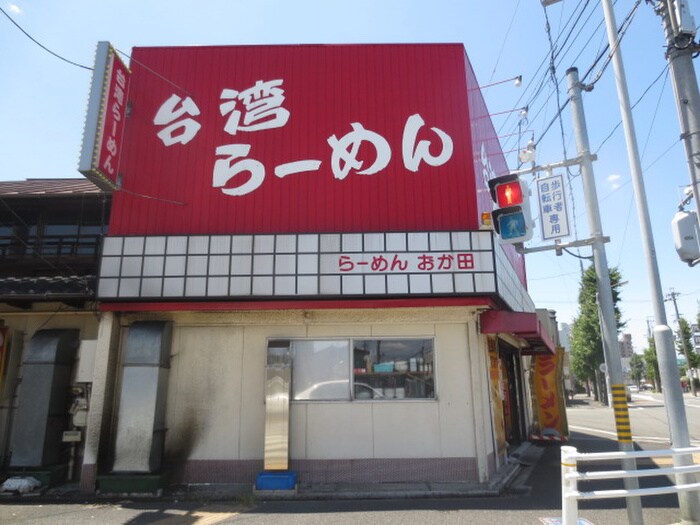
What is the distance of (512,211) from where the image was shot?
726 centimetres

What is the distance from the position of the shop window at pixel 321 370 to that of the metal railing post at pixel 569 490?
4888mm

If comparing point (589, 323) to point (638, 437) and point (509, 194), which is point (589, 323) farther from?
point (509, 194)

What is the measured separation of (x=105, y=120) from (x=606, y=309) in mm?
9804

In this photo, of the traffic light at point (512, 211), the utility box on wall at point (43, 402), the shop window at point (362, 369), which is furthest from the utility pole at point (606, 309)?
the utility box on wall at point (43, 402)

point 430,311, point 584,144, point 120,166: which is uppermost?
point 120,166

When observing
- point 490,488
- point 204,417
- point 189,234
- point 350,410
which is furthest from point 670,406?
point 189,234

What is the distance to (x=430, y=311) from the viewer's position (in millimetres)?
10195

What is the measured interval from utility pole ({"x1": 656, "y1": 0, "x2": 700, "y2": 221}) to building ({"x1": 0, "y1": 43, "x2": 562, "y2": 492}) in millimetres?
4046

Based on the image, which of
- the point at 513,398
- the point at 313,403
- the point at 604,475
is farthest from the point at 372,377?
the point at 513,398

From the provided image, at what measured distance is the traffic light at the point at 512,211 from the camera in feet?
23.5

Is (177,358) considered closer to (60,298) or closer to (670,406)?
(60,298)

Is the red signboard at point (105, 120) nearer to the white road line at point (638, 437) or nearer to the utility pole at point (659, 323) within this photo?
the utility pole at point (659, 323)

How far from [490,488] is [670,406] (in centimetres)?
373

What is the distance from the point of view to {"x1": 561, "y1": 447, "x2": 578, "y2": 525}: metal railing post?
572 cm
